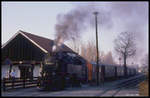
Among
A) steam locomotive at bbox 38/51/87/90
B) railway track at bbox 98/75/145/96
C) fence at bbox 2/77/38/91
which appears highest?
steam locomotive at bbox 38/51/87/90

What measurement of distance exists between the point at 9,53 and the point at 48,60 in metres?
16.8

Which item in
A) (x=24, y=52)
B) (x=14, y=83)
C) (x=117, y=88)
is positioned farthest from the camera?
(x=24, y=52)

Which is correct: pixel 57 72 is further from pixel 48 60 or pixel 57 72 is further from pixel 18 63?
pixel 18 63

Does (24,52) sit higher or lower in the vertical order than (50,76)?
higher

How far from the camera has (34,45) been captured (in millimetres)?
35906

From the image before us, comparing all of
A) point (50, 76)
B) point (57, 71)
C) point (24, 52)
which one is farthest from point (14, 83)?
point (24, 52)

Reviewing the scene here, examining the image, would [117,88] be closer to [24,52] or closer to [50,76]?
[50,76]

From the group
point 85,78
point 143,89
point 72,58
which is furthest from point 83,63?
point 143,89

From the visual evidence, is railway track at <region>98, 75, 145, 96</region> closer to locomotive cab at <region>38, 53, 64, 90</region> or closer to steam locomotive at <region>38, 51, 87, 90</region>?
steam locomotive at <region>38, 51, 87, 90</region>

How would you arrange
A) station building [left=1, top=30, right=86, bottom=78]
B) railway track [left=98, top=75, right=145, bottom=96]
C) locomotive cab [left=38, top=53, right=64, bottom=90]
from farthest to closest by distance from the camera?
station building [left=1, top=30, right=86, bottom=78]
locomotive cab [left=38, top=53, right=64, bottom=90]
railway track [left=98, top=75, right=145, bottom=96]

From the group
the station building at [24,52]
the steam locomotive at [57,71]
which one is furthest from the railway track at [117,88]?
the station building at [24,52]

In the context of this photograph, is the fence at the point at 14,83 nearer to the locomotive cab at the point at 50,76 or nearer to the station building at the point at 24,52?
the locomotive cab at the point at 50,76

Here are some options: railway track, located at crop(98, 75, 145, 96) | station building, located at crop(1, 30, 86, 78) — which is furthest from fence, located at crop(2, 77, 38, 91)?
station building, located at crop(1, 30, 86, 78)

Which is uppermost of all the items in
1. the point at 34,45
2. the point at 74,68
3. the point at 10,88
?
the point at 34,45
